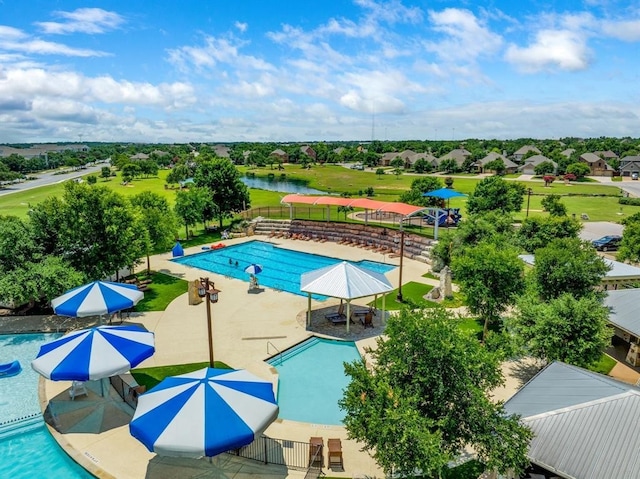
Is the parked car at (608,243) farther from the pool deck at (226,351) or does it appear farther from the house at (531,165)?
the house at (531,165)

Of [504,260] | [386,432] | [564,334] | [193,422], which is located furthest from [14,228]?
[564,334]

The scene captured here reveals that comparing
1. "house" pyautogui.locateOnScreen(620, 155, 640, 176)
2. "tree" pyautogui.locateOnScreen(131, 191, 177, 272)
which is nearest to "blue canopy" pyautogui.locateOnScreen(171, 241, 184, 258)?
"tree" pyautogui.locateOnScreen(131, 191, 177, 272)

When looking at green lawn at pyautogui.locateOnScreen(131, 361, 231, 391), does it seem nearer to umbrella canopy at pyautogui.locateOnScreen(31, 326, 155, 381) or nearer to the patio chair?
the patio chair

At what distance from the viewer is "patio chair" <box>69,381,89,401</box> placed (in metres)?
15.6

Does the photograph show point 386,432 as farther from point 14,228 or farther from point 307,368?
point 14,228

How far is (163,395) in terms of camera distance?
11.7 m

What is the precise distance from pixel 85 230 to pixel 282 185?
80.7m

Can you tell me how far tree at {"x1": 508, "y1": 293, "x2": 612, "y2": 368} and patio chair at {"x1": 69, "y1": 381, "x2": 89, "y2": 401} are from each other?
16184 millimetres

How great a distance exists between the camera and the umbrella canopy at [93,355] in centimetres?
1369

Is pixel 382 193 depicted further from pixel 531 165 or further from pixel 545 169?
pixel 531 165

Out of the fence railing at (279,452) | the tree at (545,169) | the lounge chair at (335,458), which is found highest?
the tree at (545,169)

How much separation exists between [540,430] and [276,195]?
65779 millimetres

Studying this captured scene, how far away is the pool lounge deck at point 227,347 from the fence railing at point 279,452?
0.24 meters

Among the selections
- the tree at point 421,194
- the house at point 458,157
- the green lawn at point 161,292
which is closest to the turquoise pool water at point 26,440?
the green lawn at point 161,292
